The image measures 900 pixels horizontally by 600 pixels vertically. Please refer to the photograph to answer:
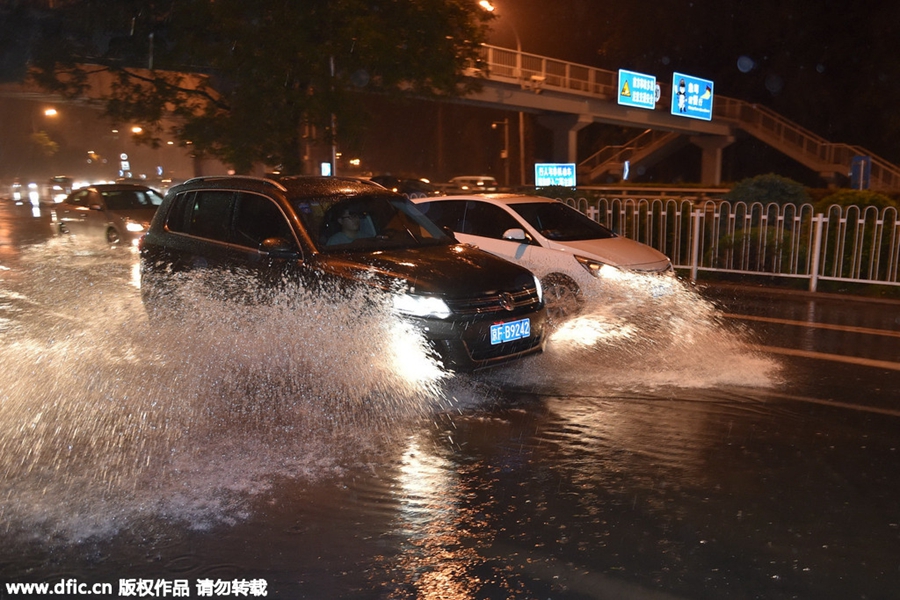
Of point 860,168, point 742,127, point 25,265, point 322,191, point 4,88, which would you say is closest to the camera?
point 322,191

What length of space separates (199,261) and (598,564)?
17.9ft

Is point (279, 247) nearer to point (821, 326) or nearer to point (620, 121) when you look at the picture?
point (821, 326)

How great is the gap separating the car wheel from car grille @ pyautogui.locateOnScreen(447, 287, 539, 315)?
2533 mm

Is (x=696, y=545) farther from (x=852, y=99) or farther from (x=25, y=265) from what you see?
(x=852, y=99)

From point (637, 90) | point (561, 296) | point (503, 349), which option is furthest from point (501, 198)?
point (637, 90)

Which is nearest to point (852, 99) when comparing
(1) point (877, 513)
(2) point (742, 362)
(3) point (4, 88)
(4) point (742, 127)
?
(4) point (742, 127)

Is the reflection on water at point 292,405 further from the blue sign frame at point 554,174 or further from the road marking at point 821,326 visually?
the blue sign frame at point 554,174

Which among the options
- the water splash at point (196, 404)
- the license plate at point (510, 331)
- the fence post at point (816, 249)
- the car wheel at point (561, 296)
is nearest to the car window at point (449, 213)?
the car wheel at point (561, 296)

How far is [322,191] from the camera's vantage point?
775cm

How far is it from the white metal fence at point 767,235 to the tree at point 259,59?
4655mm

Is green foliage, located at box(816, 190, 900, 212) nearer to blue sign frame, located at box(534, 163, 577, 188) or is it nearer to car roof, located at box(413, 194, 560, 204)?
car roof, located at box(413, 194, 560, 204)

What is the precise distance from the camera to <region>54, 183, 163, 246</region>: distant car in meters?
17.5

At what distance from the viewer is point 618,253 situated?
391 inches

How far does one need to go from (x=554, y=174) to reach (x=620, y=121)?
2022 cm
